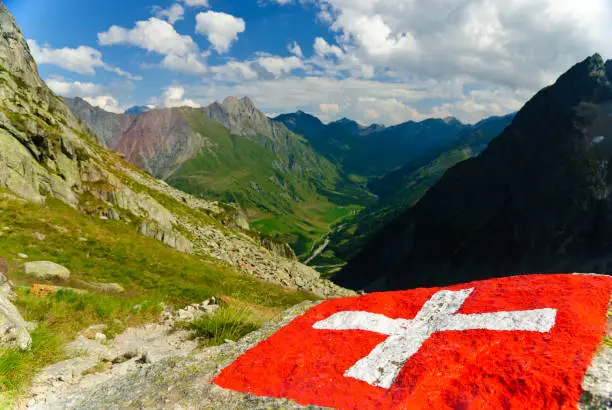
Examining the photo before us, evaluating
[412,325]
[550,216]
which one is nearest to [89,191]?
[412,325]

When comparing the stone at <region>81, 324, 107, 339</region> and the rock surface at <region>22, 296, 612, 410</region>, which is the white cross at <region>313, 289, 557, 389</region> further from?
the stone at <region>81, 324, 107, 339</region>

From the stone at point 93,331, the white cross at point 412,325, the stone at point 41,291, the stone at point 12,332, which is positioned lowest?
the stone at point 93,331

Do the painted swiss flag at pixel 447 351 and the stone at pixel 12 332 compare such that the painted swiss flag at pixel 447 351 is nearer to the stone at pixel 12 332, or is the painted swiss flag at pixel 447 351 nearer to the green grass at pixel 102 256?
the stone at pixel 12 332

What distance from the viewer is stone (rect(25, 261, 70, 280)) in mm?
23388

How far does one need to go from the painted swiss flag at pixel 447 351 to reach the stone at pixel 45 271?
20.2 m

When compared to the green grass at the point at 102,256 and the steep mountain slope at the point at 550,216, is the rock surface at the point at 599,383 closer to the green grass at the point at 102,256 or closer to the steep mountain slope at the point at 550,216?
the green grass at the point at 102,256

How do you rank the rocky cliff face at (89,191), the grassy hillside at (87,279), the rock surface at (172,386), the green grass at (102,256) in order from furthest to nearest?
the rocky cliff face at (89,191), the green grass at (102,256), the grassy hillside at (87,279), the rock surface at (172,386)

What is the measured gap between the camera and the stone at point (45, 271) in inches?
921

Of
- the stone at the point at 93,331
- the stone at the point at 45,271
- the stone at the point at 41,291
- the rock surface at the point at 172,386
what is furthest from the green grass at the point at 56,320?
the stone at the point at 45,271

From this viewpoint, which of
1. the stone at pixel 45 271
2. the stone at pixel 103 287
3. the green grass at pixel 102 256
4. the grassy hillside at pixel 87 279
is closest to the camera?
the grassy hillside at pixel 87 279

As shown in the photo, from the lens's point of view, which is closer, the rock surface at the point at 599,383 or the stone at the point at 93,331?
the rock surface at the point at 599,383

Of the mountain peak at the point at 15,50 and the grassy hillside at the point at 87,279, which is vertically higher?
the mountain peak at the point at 15,50

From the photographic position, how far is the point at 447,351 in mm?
7980

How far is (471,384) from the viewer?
677 cm
